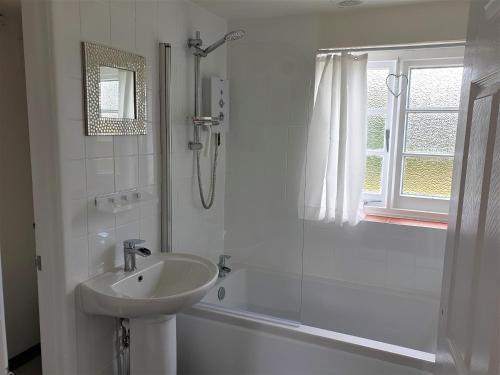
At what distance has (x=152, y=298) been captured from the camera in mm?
1687

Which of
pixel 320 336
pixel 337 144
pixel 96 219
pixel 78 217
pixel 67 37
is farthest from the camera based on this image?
pixel 337 144

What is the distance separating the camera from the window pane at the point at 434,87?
2732mm

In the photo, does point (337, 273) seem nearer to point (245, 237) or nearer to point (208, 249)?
point (245, 237)

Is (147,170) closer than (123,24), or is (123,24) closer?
Result: (123,24)

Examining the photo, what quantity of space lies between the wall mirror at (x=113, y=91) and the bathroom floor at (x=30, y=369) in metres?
1.65

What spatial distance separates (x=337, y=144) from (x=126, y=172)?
1409mm

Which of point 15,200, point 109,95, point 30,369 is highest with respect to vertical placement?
point 109,95

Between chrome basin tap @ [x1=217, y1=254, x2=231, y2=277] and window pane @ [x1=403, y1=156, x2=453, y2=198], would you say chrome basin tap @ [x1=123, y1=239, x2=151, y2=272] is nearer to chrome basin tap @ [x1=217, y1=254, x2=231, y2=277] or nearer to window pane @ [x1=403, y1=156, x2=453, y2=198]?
chrome basin tap @ [x1=217, y1=254, x2=231, y2=277]

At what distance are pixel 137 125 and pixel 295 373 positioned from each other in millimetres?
1448

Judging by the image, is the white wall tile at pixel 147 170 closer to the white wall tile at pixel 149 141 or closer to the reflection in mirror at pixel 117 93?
the white wall tile at pixel 149 141

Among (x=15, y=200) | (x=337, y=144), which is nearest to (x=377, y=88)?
(x=337, y=144)

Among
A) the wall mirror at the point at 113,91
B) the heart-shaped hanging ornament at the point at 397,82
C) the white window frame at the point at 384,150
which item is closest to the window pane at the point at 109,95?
the wall mirror at the point at 113,91

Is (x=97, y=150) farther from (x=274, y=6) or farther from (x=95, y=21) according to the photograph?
(x=274, y=6)

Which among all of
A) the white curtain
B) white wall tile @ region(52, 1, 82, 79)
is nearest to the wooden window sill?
the white curtain
